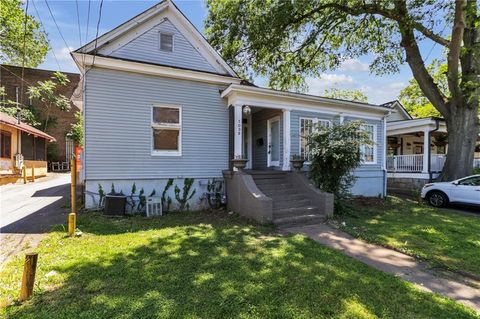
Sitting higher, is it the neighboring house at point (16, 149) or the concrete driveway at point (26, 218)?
the neighboring house at point (16, 149)

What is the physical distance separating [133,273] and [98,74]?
634 centimetres

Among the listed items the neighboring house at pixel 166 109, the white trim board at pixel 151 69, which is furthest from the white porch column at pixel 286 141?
the white trim board at pixel 151 69

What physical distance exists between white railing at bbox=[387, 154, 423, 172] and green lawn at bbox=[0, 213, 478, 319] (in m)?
12.6

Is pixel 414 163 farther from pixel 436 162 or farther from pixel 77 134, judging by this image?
pixel 77 134

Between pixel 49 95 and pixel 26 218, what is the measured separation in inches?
885

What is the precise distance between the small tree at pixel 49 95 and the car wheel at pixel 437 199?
28.6 metres

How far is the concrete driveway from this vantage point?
17.6 ft

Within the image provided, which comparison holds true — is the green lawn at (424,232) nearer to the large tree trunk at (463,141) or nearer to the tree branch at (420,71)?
the large tree trunk at (463,141)

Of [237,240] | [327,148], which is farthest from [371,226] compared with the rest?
[237,240]

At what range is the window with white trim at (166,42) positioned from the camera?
Answer: 9156 millimetres

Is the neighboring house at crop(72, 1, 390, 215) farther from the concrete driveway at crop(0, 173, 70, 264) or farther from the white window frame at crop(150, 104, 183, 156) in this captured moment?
the concrete driveway at crop(0, 173, 70, 264)

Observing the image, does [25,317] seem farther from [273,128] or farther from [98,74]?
[273,128]

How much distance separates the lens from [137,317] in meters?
2.88

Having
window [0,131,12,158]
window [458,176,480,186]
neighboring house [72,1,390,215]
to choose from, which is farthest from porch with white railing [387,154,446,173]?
window [0,131,12,158]
